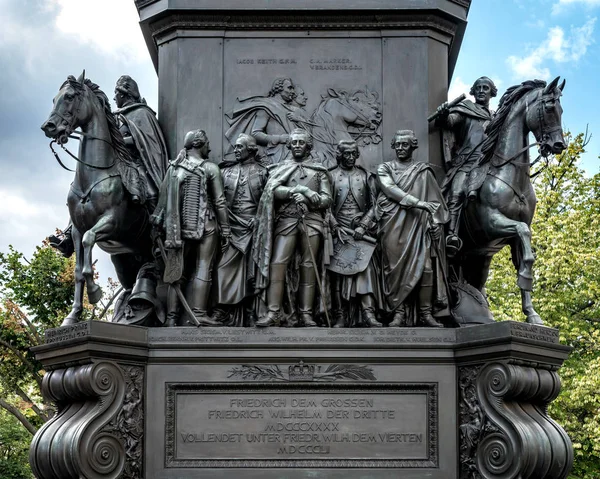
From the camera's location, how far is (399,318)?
54.1ft

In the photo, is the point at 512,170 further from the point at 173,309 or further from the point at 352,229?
the point at 173,309

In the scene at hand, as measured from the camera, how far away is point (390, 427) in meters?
16.0

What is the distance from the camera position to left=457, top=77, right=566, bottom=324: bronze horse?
55.8 feet

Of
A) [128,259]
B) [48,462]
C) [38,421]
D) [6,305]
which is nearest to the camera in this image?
[48,462]

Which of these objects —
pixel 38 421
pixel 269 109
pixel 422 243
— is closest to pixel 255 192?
pixel 269 109

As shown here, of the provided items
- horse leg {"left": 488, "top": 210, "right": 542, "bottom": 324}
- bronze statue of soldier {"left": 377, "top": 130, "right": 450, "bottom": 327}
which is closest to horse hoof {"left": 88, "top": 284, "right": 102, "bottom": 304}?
bronze statue of soldier {"left": 377, "top": 130, "right": 450, "bottom": 327}

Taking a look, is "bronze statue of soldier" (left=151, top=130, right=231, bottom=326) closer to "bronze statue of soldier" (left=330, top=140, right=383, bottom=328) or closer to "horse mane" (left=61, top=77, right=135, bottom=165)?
"horse mane" (left=61, top=77, right=135, bottom=165)

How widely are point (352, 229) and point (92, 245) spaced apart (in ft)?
12.2

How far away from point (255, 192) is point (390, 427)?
12.6 feet

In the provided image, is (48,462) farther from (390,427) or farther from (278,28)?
(278,28)

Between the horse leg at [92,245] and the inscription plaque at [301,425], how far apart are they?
6.26 feet

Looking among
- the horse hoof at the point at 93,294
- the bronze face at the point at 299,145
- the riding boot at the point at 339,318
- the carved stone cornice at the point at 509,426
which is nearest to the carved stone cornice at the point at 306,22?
the bronze face at the point at 299,145

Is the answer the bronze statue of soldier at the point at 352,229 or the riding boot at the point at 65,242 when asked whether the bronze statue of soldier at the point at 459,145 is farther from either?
the riding boot at the point at 65,242

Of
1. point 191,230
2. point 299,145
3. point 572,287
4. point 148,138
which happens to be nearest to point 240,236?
point 191,230
